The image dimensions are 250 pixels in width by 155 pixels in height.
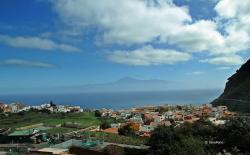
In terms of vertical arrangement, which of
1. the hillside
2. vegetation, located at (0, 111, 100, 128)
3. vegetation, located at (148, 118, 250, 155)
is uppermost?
the hillside

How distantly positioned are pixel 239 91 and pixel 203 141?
4619 centimetres

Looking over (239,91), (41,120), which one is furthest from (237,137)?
(239,91)

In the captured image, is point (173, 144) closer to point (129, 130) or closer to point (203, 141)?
point (203, 141)

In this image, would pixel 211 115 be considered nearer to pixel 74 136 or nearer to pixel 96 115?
pixel 96 115

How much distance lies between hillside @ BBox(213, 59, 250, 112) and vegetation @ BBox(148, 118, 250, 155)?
110 feet

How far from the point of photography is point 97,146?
2830cm

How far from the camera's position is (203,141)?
25.0 metres

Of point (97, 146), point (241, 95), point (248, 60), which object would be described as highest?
point (248, 60)

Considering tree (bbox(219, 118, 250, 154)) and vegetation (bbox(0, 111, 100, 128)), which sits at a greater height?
vegetation (bbox(0, 111, 100, 128))

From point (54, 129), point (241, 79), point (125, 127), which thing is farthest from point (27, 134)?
point (241, 79)

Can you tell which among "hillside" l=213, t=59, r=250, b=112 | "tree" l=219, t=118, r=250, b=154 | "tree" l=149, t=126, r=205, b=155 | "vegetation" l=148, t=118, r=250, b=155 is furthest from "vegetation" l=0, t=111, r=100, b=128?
"tree" l=149, t=126, r=205, b=155

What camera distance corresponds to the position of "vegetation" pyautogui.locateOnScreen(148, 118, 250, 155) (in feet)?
69.6

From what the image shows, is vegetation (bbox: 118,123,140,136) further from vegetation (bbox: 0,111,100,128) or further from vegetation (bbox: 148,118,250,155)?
vegetation (bbox: 148,118,250,155)

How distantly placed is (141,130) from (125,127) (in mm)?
2260
